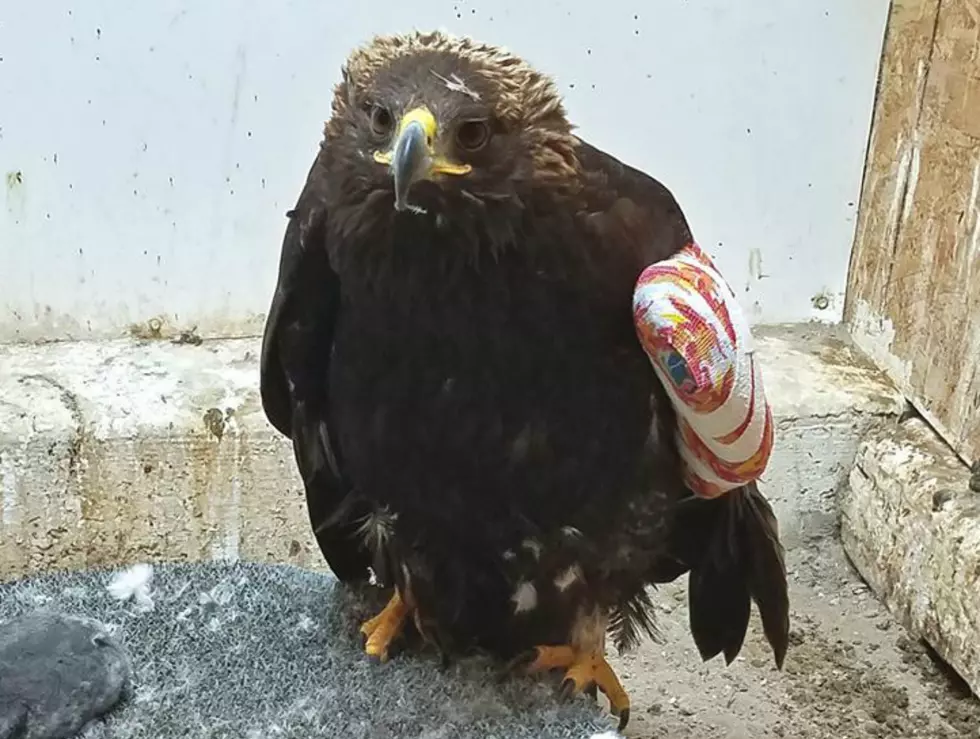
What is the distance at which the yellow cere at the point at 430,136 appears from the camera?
1019mm

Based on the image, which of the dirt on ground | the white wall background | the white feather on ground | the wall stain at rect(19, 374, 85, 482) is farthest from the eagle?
the white wall background

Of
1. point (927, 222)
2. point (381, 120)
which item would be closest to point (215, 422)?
point (381, 120)

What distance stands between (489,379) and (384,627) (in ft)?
1.31

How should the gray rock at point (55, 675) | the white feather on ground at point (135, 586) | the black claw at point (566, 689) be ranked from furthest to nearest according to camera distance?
the white feather on ground at point (135, 586), the black claw at point (566, 689), the gray rock at point (55, 675)

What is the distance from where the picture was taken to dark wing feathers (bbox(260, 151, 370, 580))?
124 centimetres

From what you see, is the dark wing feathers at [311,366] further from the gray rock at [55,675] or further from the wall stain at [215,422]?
the wall stain at [215,422]

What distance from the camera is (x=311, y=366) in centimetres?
133

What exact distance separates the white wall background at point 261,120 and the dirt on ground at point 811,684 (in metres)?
0.60

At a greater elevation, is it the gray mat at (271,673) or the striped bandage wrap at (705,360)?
the striped bandage wrap at (705,360)

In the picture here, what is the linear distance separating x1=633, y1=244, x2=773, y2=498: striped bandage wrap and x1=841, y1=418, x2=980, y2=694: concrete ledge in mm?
702

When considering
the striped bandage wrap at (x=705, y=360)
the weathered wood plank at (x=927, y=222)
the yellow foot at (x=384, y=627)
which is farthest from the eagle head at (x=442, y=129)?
the weathered wood plank at (x=927, y=222)

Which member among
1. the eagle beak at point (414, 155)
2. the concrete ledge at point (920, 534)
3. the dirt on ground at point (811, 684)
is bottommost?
the dirt on ground at point (811, 684)

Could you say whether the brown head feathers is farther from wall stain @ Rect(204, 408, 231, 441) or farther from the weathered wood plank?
the weathered wood plank

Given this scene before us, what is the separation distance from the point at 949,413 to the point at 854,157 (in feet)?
1.53
